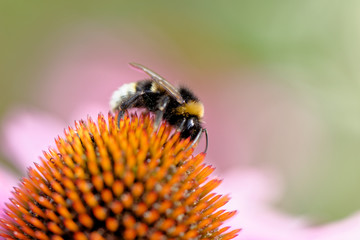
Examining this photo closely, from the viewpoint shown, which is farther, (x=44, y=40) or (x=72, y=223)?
(x=44, y=40)

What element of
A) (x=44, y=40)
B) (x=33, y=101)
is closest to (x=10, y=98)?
(x=33, y=101)

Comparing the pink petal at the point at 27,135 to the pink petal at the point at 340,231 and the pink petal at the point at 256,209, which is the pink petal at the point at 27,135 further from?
the pink petal at the point at 340,231

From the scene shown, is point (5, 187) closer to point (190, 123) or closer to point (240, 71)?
point (190, 123)

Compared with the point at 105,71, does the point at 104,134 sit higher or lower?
lower

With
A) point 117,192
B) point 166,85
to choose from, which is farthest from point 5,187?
point 166,85

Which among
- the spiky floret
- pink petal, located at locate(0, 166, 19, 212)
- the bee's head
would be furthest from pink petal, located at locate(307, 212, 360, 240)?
pink petal, located at locate(0, 166, 19, 212)

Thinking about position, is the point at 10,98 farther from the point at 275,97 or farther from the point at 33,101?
the point at 275,97

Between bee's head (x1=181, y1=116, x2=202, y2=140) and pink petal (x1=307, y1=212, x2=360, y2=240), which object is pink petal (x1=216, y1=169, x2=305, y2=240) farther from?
bee's head (x1=181, y1=116, x2=202, y2=140)
